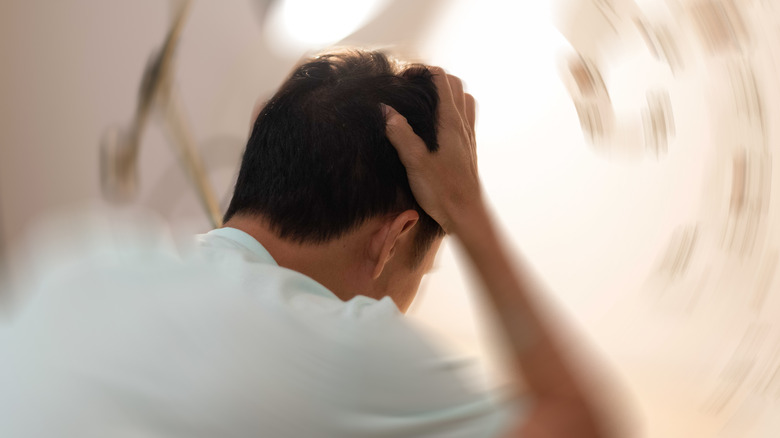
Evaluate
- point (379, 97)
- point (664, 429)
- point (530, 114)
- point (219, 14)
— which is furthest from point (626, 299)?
point (219, 14)

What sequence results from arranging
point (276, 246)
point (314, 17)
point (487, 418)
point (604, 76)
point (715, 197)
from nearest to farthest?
1. point (487, 418)
2. point (276, 246)
3. point (715, 197)
4. point (604, 76)
5. point (314, 17)

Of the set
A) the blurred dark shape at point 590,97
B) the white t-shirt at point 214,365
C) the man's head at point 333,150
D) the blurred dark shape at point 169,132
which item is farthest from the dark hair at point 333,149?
the blurred dark shape at point 169,132

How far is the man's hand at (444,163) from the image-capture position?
71 centimetres

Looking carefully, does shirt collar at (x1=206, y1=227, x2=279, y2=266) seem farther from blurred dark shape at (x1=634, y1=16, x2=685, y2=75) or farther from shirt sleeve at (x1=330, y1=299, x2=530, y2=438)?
blurred dark shape at (x1=634, y1=16, x2=685, y2=75)

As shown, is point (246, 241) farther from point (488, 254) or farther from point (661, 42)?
point (661, 42)

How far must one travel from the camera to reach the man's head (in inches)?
27.5

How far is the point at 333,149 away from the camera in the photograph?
70cm

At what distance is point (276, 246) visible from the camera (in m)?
0.70

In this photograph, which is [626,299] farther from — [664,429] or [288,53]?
[288,53]

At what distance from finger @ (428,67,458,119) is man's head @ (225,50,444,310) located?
0.01 m

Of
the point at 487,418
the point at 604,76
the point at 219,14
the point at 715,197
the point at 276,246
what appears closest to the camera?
the point at 487,418

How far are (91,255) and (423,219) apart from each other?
34cm

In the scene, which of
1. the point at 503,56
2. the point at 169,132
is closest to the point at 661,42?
the point at 503,56

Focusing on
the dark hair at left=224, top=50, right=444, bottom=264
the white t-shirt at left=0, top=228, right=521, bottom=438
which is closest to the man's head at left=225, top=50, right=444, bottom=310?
the dark hair at left=224, top=50, right=444, bottom=264
